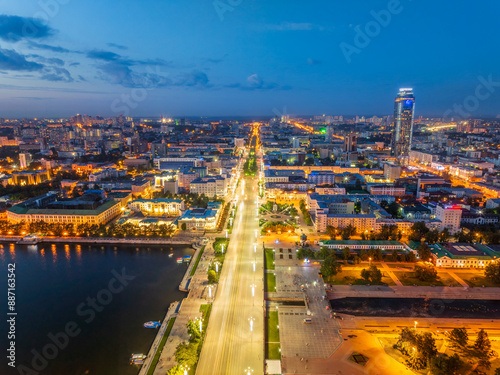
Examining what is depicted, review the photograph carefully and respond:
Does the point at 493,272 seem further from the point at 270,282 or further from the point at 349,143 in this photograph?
the point at 349,143

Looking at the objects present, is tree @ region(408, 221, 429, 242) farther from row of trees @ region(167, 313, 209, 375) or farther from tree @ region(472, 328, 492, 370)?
row of trees @ region(167, 313, 209, 375)

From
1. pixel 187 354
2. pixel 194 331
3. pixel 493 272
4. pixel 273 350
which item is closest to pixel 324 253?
pixel 273 350

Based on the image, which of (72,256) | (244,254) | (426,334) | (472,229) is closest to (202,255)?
(244,254)

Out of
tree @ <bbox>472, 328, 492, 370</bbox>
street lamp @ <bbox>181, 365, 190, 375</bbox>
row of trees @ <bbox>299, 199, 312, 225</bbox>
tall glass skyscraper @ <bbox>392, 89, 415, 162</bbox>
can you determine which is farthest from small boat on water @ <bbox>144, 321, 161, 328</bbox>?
tall glass skyscraper @ <bbox>392, 89, 415, 162</bbox>

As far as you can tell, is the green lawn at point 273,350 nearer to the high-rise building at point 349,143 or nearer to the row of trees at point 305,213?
the row of trees at point 305,213

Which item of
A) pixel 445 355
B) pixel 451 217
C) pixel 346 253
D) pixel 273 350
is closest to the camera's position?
pixel 445 355

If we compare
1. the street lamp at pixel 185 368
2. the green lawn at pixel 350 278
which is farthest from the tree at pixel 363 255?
the street lamp at pixel 185 368

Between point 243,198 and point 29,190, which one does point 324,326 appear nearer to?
point 243,198
